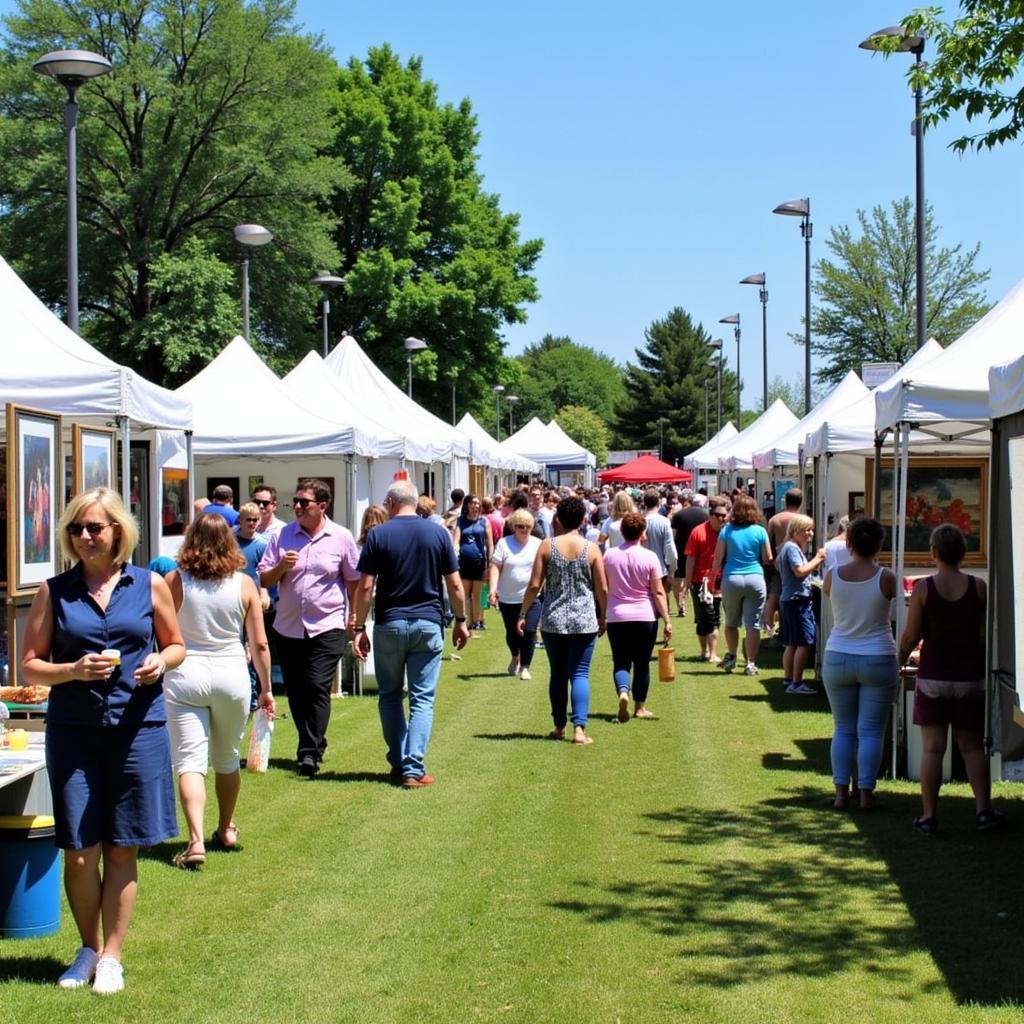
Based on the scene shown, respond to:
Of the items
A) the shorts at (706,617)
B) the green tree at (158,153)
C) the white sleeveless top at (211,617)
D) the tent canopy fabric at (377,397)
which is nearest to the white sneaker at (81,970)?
the white sleeveless top at (211,617)

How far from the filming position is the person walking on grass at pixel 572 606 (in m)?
10.8

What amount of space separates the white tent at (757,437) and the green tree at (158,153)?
13.5m

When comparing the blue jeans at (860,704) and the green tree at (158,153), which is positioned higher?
the green tree at (158,153)

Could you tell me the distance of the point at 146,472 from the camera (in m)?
14.5

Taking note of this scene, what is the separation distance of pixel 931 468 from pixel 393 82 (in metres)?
40.8

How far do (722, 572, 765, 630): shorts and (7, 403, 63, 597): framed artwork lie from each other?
723cm

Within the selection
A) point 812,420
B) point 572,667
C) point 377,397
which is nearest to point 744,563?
point 572,667

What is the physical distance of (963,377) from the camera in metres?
8.88

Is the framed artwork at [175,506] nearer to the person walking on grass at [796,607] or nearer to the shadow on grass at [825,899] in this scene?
the person walking on grass at [796,607]

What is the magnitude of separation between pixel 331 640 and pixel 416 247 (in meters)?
39.0

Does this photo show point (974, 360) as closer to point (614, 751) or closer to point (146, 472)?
point (614, 751)

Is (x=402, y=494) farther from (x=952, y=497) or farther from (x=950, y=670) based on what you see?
(x=952, y=497)

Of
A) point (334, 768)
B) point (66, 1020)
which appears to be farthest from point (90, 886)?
point (334, 768)

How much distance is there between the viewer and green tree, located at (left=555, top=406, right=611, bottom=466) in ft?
341
